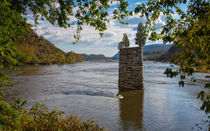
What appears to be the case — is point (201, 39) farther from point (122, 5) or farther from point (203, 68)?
point (122, 5)

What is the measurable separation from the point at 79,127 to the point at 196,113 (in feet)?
32.8

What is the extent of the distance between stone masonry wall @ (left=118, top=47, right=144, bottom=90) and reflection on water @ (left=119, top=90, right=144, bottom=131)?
1153 mm

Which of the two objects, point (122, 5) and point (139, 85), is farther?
point (139, 85)

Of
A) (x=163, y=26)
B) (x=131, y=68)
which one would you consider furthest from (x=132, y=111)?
(x=163, y=26)

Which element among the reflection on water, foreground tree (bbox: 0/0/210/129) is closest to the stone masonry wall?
the reflection on water

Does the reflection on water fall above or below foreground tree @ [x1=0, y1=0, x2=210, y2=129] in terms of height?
below

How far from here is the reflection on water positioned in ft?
30.8

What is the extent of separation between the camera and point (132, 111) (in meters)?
12.0

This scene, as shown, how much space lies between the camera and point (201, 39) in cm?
306

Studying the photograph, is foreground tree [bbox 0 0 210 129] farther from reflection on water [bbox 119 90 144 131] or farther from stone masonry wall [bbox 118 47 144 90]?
stone masonry wall [bbox 118 47 144 90]

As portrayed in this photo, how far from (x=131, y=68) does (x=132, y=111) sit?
6.81 meters

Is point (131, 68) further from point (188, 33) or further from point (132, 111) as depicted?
point (188, 33)

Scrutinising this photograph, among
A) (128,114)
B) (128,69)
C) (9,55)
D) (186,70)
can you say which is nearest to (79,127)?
(9,55)

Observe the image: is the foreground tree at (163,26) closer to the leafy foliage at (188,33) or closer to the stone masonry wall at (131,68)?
the leafy foliage at (188,33)
